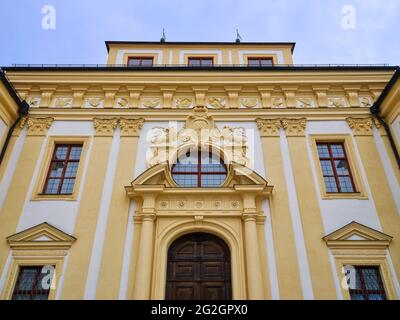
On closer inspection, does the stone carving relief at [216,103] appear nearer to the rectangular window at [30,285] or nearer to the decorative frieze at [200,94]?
the decorative frieze at [200,94]

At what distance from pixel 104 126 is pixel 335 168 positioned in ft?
28.2

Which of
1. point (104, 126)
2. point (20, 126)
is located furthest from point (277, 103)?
point (20, 126)

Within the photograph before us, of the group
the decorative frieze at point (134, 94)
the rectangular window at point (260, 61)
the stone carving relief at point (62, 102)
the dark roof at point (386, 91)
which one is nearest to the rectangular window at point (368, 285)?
the dark roof at point (386, 91)

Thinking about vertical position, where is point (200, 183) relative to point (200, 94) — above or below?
below

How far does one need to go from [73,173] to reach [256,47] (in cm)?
1036

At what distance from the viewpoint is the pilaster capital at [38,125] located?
13469 millimetres

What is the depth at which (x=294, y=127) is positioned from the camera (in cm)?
1358

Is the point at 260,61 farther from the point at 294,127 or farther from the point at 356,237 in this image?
the point at 356,237

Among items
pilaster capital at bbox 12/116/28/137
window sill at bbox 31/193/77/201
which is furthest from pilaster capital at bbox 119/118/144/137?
pilaster capital at bbox 12/116/28/137

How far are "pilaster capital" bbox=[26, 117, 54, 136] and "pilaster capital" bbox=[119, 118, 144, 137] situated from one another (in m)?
2.73

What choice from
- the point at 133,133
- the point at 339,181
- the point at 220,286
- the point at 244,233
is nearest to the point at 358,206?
the point at 339,181

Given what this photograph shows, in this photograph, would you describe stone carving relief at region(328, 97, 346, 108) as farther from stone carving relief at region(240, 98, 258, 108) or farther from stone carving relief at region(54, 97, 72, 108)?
stone carving relief at region(54, 97, 72, 108)

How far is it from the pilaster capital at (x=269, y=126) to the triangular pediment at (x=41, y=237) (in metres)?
7.54

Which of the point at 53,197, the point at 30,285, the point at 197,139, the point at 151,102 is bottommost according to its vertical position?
the point at 30,285
